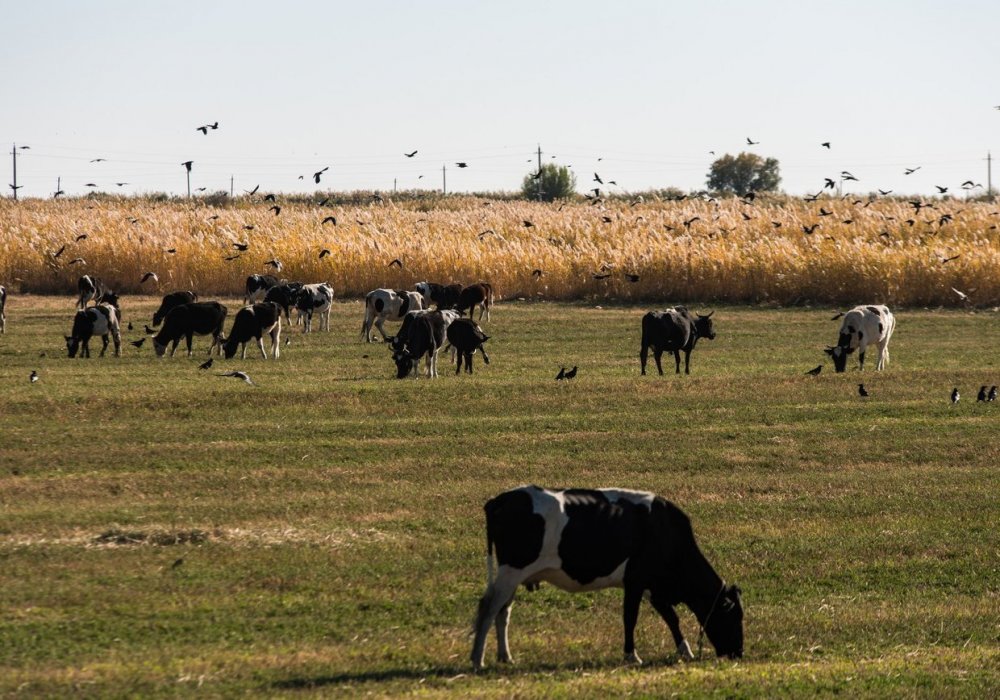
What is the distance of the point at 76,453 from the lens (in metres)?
19.7

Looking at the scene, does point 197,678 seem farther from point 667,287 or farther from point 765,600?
point 667,287

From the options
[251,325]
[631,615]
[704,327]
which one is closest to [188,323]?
[251,325]

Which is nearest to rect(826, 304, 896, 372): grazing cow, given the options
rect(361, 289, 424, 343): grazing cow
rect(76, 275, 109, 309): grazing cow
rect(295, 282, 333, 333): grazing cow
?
rect(361, 289, 424, 343): grazing cow

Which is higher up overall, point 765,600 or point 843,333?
point 843,333

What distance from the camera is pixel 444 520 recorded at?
1619 cm

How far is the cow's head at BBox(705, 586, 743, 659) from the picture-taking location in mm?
11070

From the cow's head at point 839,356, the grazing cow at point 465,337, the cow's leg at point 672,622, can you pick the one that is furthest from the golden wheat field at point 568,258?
the cow's leg at point 672,622

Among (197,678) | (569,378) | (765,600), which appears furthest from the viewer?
(569,378)

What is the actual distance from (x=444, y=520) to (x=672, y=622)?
17.9 ft

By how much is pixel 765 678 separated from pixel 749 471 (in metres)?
9.36

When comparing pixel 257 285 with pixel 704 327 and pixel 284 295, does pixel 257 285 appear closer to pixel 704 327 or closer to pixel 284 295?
pixel 284 295

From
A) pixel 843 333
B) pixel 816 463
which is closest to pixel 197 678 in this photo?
pixel 816 463

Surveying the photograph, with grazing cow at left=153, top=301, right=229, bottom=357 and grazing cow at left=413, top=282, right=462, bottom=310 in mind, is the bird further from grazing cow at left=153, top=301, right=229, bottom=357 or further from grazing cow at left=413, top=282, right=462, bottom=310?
grazing cow at left=413, top=282, right=462, bottom=310

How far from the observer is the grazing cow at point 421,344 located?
28188mm
